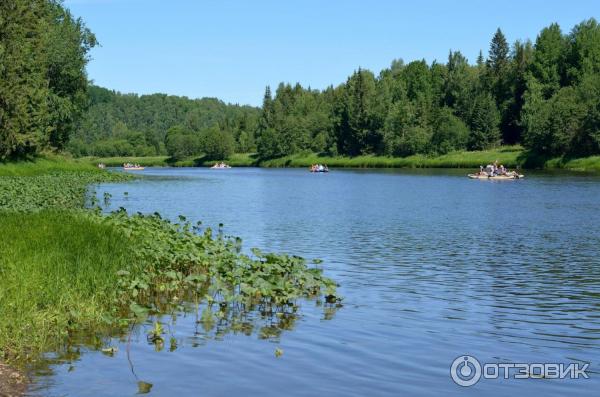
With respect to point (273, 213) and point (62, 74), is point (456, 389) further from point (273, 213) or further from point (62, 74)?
point (62, 74)

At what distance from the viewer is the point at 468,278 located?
25188mm

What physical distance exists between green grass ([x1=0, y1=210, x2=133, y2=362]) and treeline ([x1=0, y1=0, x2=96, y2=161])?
5081 centimetres

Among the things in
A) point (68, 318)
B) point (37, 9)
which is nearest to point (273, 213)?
point (68, 318)

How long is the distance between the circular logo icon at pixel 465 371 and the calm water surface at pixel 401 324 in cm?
16

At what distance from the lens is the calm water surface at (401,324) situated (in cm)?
1295

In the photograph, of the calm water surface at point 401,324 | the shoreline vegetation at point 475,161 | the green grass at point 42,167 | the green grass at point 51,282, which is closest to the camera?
the calm water surface at point 401,324

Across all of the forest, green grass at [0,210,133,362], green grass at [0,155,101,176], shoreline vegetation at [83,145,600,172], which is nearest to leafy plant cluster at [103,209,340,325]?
green grass at [0,210,133,362]

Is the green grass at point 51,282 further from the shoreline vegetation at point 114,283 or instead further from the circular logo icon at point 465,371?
the circular logo icon at point 465,371

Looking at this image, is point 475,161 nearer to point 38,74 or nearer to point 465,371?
point 38,74

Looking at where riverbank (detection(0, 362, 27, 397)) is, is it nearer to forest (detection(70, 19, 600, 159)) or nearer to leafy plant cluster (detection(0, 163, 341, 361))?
leafy plant cluster (detection(0, 163, 341, 361))

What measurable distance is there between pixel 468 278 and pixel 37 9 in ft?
223

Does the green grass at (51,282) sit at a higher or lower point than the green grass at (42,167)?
lower

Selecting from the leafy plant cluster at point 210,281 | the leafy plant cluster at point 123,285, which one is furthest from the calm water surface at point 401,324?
the leafy plant cluster at point 210,281

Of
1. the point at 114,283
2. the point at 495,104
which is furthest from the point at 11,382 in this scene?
the point at 495,104
